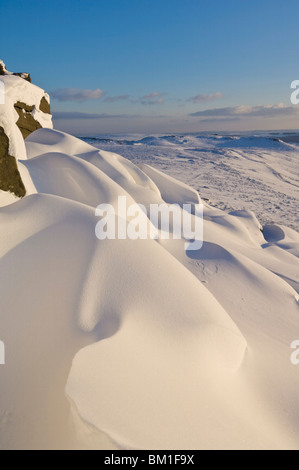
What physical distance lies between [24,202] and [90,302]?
1.05m

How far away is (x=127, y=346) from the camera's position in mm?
1272

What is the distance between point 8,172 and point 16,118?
2.36 feet

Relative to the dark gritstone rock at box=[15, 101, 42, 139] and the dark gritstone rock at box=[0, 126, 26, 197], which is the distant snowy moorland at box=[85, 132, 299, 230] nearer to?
the dark gritstone rock at box=[15, 101, 42, 139]

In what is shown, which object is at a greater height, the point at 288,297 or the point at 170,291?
the point at 170,291

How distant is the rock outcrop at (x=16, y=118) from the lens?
2.21 meters

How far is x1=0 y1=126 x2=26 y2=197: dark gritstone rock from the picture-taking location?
215 cm

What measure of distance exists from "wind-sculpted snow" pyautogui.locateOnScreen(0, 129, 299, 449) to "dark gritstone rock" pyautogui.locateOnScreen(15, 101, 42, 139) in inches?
138

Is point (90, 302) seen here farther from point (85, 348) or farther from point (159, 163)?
point (159, 163)

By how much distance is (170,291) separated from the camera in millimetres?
1656

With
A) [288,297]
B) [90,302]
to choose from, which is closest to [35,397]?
[90,302]

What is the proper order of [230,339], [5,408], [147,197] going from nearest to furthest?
[5,408] < [230,339] < [147,197]

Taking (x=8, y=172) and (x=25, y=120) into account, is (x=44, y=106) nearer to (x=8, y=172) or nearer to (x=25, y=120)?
(x=25, y=120)

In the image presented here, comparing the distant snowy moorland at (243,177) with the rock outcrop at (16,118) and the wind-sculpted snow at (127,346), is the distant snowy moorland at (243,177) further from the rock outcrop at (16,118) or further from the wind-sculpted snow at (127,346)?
the wind-sculpted snow at (127,346)
